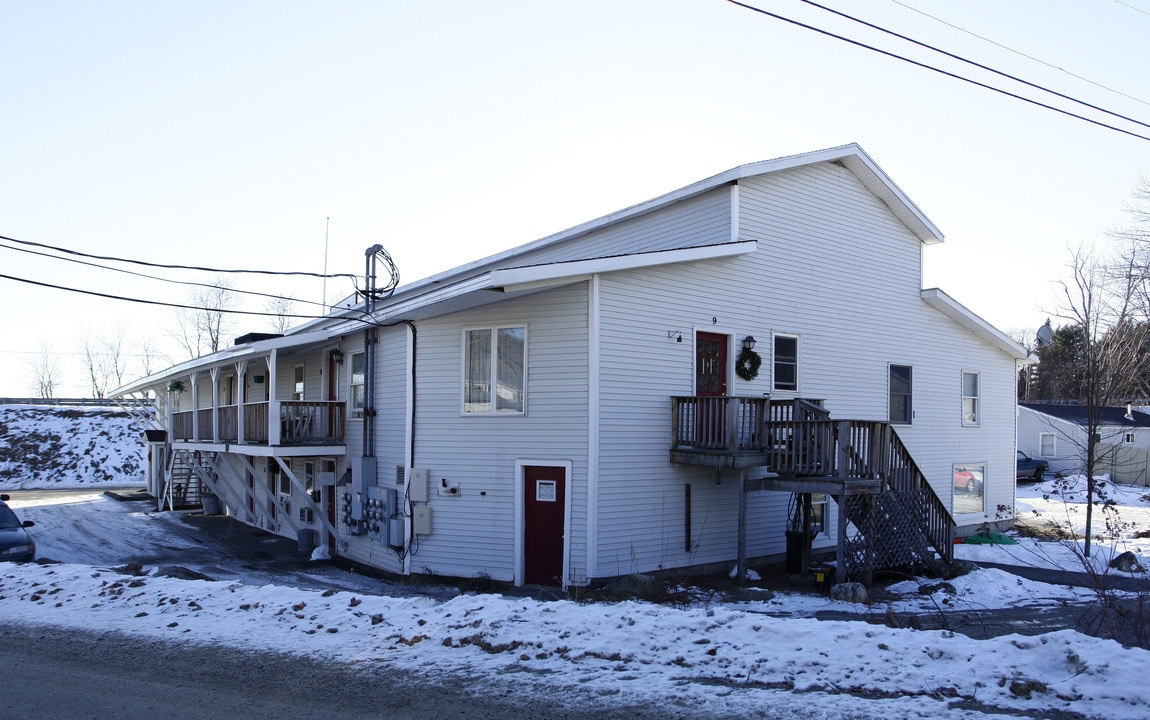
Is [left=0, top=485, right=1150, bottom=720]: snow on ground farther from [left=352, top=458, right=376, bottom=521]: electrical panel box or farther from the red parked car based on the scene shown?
the red parked car

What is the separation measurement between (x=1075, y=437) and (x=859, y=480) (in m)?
32.3

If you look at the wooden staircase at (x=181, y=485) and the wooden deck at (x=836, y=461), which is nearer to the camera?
the wooden deck at (x=836, y=461)

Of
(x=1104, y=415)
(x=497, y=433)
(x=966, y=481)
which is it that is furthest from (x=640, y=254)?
(x=1104, y=415)

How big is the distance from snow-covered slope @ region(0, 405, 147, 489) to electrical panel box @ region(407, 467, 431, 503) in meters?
34.0

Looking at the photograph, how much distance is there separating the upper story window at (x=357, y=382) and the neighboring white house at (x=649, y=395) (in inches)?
2.4

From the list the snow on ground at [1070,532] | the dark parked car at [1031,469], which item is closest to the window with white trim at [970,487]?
the snow on ground at [1070,532]

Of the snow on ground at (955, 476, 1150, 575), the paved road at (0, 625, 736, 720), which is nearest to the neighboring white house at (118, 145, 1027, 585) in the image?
the snow on ground at (955, 476, 1150, 575)

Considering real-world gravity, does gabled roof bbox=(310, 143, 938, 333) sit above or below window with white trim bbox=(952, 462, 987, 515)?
above

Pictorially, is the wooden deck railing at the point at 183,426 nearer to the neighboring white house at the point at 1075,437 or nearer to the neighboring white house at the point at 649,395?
the neighboring white house at the point at 649,395

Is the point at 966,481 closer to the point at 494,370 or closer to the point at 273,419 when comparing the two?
the point at 494,370

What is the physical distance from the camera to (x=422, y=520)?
14.6 meters

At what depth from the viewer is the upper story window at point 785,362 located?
53.2 feet

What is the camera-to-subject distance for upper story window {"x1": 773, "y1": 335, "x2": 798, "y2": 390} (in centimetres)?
1622

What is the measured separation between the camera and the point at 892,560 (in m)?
13.6
